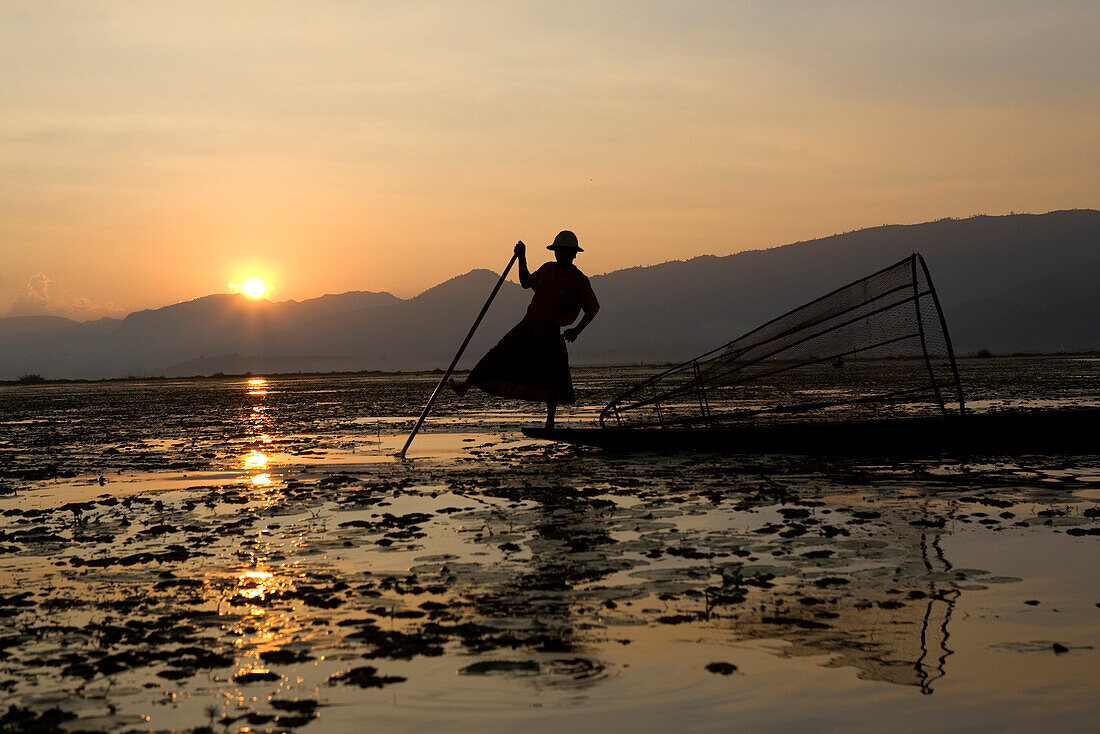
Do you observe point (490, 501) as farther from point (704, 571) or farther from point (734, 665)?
point (734, 665)

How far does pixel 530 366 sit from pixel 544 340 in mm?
421

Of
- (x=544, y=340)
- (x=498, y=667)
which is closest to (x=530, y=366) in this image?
(x=544, y=340)

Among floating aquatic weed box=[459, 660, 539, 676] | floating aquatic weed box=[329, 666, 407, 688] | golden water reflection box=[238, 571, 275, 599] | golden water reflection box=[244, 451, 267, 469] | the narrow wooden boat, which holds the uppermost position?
the narrow wooden boat

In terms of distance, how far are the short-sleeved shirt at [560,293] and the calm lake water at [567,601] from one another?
9.20ft

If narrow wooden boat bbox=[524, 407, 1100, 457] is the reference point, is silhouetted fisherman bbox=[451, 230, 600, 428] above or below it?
above

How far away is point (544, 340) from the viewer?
14.8 metres

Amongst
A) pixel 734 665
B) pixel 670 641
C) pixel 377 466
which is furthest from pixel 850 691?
pixel 377 466

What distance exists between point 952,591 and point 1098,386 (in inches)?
1144

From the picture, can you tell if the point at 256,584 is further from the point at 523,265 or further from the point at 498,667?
the point at 523,265

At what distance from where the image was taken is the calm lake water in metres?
4.48

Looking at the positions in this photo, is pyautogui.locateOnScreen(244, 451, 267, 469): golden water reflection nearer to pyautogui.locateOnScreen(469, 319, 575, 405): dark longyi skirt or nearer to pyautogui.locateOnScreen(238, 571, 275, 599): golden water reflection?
pyautogui.locateOnScreen(469, 319, 575, 405): dark longyi skirt

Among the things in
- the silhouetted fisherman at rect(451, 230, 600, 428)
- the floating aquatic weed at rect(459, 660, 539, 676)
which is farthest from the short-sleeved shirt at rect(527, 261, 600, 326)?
the floating aquatic weed at rect(459, 660, 539, 676)

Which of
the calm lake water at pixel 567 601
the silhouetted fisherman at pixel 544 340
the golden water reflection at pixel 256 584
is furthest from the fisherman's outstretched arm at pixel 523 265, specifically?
the golden water reflection at pixel 256 584

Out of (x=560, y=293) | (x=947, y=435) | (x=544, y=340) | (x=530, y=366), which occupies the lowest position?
(x=947, y=435)
